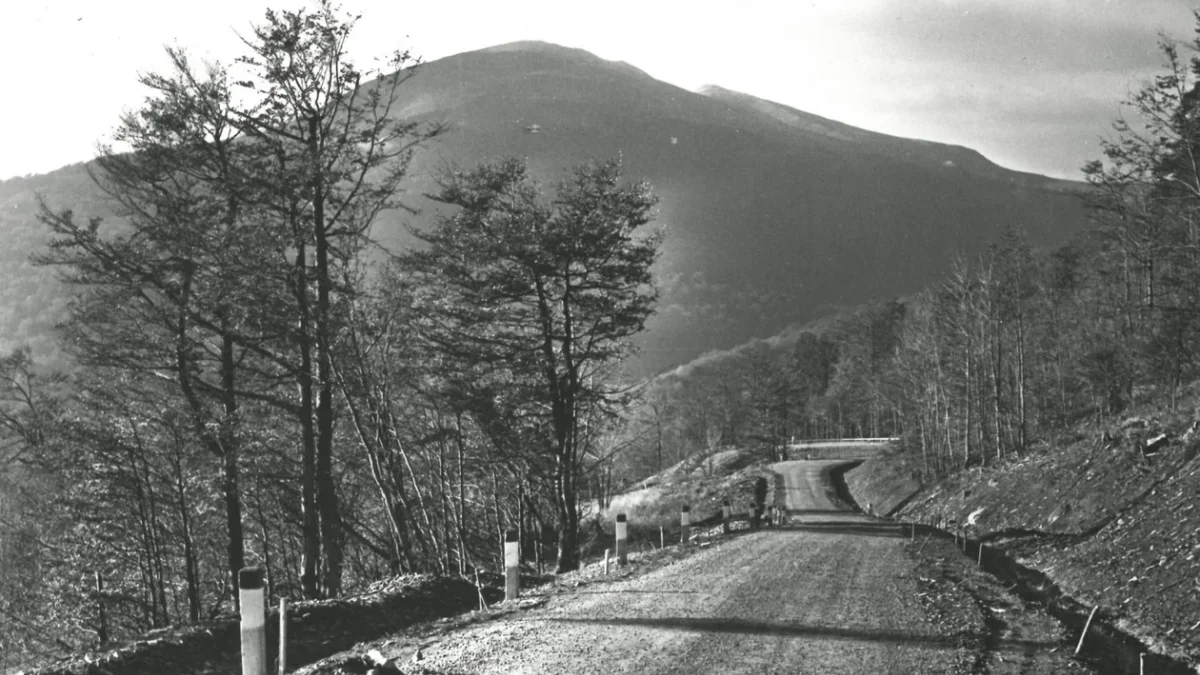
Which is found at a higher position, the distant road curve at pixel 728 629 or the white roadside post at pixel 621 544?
→ the distant road curve at pixel 728 629

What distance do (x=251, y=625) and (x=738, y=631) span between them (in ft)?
14.1

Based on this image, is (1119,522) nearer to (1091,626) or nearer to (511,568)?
(1091,626)

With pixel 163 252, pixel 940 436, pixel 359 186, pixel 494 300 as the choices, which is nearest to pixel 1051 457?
pixel 494 300

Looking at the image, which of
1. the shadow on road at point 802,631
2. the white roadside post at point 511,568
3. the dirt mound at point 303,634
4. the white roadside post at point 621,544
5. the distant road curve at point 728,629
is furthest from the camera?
the white roadside post at point 621,544

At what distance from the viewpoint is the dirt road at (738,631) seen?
7.14m

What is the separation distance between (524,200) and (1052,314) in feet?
131

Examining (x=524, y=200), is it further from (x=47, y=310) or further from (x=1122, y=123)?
(x=47, y=310)

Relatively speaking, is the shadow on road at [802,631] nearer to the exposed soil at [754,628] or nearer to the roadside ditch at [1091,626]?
the exposed soil at [754,628]

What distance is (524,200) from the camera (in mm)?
25094

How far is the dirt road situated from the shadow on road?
0.01 meters

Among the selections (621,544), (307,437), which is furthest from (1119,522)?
(307,437)

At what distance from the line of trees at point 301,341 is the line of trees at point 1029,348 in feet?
21.5

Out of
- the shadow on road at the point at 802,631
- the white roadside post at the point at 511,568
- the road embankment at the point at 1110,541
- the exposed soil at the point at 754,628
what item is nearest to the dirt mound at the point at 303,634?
the white roadside post at the point at 511,568

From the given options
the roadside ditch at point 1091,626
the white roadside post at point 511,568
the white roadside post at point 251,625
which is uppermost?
the white roadside post at point 251,625
